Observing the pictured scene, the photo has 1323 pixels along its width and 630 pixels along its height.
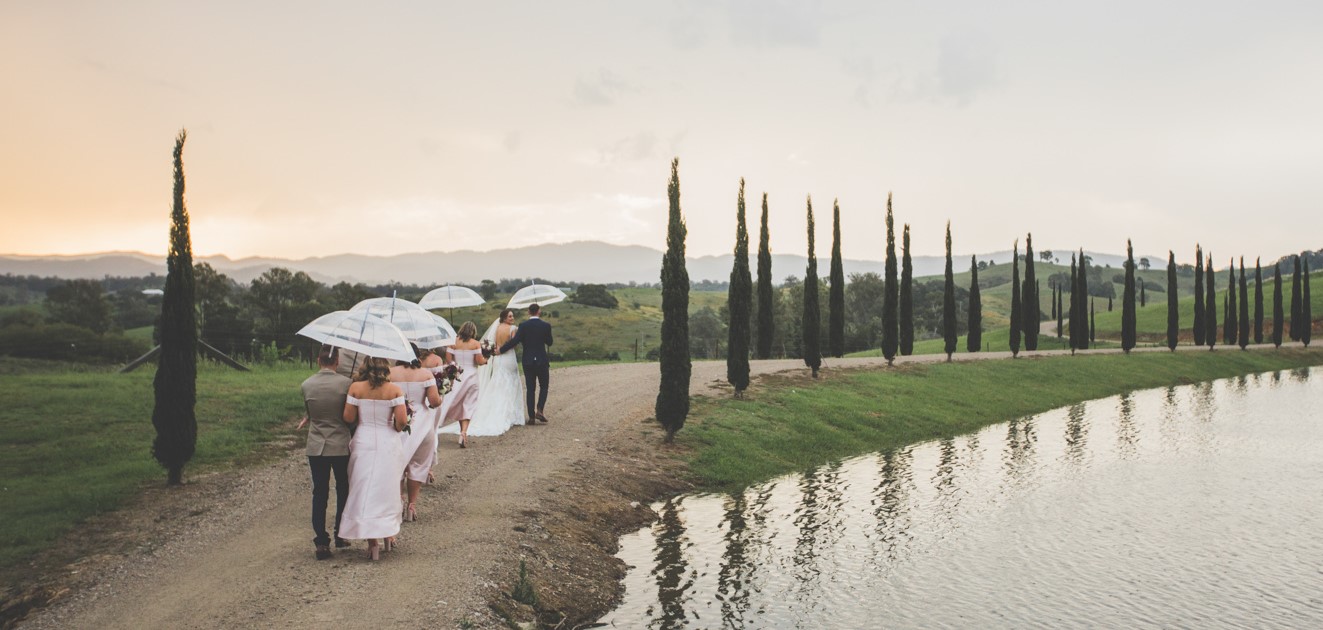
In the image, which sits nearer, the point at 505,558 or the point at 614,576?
the point at 505,558

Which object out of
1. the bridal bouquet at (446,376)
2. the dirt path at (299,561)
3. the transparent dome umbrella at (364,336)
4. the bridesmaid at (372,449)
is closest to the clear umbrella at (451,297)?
the dirt path at (299,561)

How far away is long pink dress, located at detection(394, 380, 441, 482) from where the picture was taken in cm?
1238

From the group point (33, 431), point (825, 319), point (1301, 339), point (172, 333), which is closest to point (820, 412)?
point (172, 333)

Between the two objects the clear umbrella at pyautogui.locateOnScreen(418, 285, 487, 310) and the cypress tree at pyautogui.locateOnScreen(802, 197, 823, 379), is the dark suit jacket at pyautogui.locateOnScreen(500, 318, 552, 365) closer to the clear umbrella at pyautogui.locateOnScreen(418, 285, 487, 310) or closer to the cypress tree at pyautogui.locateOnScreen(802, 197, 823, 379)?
the clear umbrella at pyautogui.locateOnScreen(418, 285, 487, 310)

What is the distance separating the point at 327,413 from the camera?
10.2 m

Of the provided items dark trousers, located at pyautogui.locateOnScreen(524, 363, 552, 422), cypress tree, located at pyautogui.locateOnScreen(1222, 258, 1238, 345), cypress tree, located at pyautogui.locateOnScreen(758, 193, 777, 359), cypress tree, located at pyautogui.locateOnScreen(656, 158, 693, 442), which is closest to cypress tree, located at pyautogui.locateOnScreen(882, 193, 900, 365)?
cypress tree, located at pyautogui.locateOnScreen(758, 193, 777, 359)

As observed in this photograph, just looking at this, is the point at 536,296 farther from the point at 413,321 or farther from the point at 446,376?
the point at 413,321

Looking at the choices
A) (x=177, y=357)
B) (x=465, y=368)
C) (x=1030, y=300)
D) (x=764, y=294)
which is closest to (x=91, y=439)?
(x=177, y=357)

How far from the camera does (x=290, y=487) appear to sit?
15031 millimetres

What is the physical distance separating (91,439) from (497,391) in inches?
334

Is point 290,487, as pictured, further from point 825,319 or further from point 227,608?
point 825,319

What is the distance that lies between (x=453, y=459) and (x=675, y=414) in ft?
21.6

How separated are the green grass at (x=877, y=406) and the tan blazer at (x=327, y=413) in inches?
420

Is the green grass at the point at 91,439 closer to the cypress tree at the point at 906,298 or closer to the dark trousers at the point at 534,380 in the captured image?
the dark trousers at the point at 534,380
